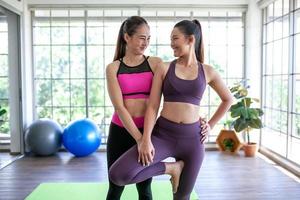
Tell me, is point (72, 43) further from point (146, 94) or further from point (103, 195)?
point (146, 94)

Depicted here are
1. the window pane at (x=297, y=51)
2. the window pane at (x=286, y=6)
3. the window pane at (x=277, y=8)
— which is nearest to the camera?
the window pane at (x=297, y=51)

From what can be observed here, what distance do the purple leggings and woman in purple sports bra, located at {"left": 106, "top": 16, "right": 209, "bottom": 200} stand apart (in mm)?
100

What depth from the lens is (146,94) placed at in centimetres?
185

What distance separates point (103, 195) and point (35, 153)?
232cm

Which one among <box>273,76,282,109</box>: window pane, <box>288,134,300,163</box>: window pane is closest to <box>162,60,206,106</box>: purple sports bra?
<box>288,134,300,163</box>: window pane

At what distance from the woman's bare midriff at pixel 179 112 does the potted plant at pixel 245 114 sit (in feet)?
11.2

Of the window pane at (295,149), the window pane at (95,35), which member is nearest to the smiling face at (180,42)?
the window pane at (295,149)

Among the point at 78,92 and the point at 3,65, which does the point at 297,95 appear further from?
the point at 3,65

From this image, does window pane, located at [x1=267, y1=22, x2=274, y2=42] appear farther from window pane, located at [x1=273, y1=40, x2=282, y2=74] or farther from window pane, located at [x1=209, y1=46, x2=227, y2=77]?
window pane, located at [x1=209, y1=46, x2=227, y2=77]

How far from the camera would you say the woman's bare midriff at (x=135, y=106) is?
1.84 m

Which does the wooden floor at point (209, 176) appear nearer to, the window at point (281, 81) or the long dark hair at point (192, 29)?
the window at point (281, 81)

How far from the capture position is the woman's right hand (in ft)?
5.21

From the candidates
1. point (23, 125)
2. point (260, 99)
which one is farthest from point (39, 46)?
point (260, 99)

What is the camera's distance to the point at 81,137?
490 centimetres
